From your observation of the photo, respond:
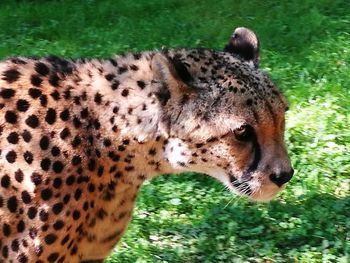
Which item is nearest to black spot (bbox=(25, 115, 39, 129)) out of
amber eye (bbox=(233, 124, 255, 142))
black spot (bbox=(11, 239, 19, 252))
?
black spot (bbox=(11, 239, 19, 252))

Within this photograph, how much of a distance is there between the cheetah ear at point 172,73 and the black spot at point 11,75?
1.81ft

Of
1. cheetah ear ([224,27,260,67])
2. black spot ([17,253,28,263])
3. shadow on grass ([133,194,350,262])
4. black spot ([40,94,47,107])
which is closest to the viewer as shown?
black spot ([17,253,28,263])

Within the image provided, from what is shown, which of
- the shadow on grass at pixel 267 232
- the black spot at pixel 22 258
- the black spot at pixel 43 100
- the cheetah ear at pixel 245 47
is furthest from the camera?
the shadow on grass at pixel 267 232

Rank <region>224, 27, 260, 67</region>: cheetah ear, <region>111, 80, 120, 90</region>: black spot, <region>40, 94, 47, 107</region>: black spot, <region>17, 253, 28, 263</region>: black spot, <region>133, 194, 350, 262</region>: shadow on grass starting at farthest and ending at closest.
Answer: <region>133, 194, 350, 262</region>: shadow on grass, <region>224, 27, 260, 67</region>: cheetah ear, <region>111, 80, 120, 90</region>: black spot, <region>40, 94, 47, 107</region>: black spot, <region>17, 253, 28, 263</region>: black spot

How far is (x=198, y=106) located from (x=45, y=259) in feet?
2.73

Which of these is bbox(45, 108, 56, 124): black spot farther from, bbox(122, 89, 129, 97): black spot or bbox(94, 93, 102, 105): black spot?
bbox(122, 89, 129, 97): black spot

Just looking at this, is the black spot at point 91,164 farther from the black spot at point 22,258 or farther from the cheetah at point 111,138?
the black spot at point 22,258

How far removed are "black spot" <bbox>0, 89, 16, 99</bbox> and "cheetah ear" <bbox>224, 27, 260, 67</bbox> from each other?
94 centimetres

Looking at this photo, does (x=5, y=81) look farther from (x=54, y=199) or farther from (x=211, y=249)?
(x=211, y=249)

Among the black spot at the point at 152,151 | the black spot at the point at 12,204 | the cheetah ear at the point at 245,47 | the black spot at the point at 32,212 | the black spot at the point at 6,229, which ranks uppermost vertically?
the cheetah ear at the point at 245,47

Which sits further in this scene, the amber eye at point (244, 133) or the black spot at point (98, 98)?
the black spot at point (98, 98)

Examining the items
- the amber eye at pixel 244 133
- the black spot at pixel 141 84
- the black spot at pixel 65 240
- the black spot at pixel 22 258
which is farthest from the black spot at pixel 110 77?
the black spot at pixel 22 258

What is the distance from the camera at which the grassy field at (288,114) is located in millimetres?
4090

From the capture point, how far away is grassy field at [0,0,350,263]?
13.4 ft
